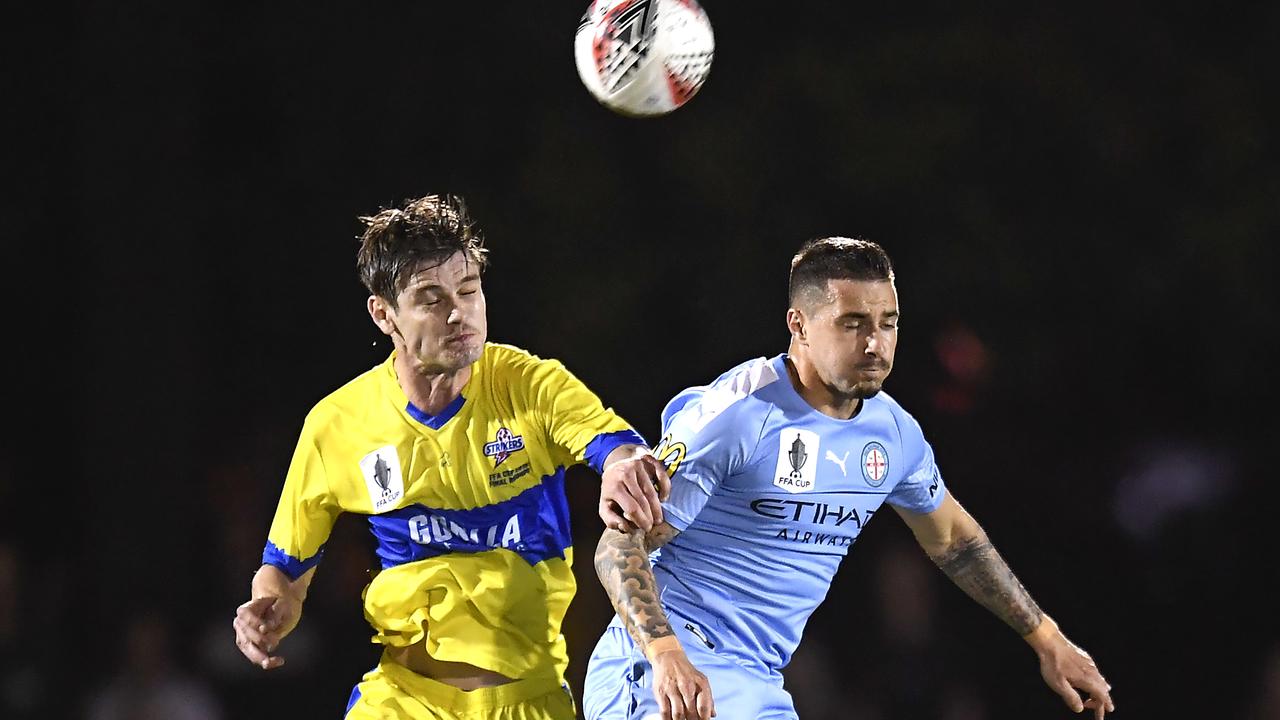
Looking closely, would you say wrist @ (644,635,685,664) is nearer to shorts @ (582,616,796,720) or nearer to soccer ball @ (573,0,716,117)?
shorts @ (582,616,796,720)

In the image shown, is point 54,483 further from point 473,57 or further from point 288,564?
point 288,564

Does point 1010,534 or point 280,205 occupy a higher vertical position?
point 280,205

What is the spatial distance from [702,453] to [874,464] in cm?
51

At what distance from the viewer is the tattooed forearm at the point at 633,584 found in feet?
10.6

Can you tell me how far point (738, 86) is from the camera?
814cm

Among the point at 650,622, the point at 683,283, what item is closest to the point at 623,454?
the point at 650,622

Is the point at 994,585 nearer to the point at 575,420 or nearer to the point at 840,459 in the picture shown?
the point at 840,459

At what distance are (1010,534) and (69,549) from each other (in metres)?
4.48

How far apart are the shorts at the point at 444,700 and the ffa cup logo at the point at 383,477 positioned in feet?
1.38

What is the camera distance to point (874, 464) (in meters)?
3.77

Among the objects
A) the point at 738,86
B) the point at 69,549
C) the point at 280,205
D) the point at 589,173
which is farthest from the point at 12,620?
the point at 738,86

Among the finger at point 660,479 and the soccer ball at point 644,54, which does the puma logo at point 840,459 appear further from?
the soccer ball at point 644,54


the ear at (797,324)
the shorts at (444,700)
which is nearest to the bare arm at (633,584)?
the shorts at (444,700)

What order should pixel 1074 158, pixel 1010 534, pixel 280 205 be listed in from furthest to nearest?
pixel 280 205, pixel 1074 158, pixel 1010 534
